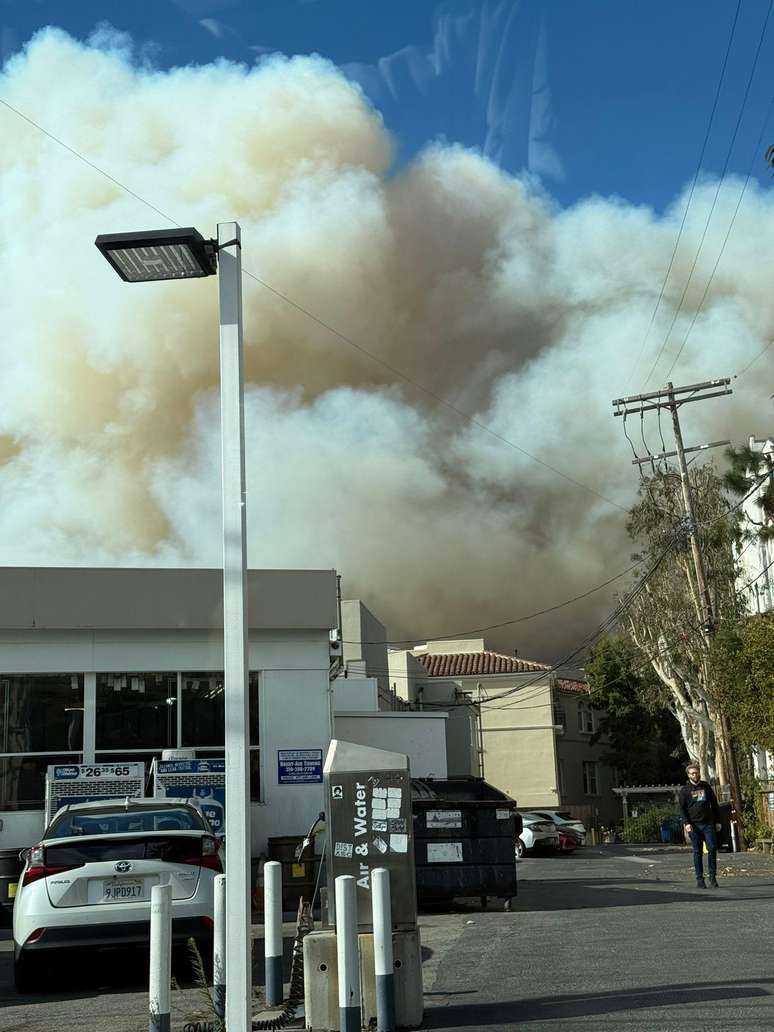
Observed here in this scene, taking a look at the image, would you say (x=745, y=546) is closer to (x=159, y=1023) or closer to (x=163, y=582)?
(x=163, y=582)

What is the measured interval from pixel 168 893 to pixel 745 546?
41120 mm

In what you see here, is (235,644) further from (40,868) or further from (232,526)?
(40,868)

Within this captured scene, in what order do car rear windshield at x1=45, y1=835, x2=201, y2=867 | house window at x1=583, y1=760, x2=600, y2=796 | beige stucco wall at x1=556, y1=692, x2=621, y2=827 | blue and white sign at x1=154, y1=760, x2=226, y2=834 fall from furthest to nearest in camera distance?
house window at x1=583, y1=760, x2=600, y2=796 < beige stucco wall at x1=556, y1=692, x2=621, y2=827 < blue and white sign at x1=154, y1=760, x2=226, y2=834 < car rear windshield at x1=45, y1=835, x2=201, y2=867

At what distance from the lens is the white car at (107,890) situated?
952 cm

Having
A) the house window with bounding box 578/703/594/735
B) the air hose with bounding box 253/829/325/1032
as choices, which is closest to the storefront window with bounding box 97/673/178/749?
the air hose with bounding box 253/829/325/1032

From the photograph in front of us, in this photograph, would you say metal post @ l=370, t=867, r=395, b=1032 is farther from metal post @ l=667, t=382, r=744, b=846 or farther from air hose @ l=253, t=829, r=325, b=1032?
metal post @ l=667, t=382, r=744, b=846

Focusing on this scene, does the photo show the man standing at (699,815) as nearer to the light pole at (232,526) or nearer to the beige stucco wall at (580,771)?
the light pole at (232,526)

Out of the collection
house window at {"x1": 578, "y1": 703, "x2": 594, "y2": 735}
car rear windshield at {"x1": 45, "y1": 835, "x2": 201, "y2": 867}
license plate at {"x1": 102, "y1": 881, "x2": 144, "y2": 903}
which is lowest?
license plate at {"x1": 102, "y1": 881, "x2": 144, "y2": 903}

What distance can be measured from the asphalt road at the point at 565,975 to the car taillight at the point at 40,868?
37.2 inches

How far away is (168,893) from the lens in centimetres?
691

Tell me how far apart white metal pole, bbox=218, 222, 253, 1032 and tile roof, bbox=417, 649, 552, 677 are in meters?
56.1

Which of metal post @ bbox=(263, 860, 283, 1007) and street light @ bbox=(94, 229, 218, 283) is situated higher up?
street light @ bbox=(94, 229, 218, 283)

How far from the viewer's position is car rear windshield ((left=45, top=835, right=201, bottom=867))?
9.77m

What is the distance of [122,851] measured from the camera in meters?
9.84
